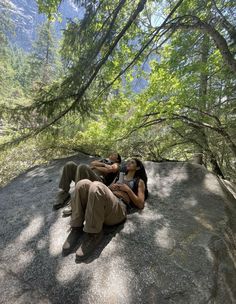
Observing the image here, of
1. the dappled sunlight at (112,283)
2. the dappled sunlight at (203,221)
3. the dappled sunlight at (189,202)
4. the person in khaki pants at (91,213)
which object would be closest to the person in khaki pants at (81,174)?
the person in khaki pants at (91,213)

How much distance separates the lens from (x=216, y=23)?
3.67 meters

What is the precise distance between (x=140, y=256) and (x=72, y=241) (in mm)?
732

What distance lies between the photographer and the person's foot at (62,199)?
335 cm

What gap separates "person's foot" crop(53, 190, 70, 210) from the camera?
335 centimetres

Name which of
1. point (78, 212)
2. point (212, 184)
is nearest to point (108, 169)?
point (78, 212)

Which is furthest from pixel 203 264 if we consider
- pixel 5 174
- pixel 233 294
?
pixel 5 174

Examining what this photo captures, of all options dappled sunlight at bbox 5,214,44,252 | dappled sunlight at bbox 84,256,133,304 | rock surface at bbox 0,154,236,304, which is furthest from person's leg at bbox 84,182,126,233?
dappled sunlight at bbox 5,214,44,252

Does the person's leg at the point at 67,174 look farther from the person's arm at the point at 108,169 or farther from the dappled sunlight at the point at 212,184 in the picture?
the dappled sunlight at the point at 212,184

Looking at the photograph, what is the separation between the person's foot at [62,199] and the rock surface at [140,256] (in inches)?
5.4

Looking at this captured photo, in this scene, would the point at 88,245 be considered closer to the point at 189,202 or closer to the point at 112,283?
the point at 112,283

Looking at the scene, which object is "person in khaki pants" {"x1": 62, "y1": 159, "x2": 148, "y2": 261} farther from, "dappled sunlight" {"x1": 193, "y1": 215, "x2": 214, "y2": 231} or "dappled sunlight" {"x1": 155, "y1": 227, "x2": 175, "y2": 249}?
"dappled sunlight" {"x1": 193, "y1": 215, "x2": 214, "y2": 231}

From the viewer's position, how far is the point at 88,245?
2312 mm

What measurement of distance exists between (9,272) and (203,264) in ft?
6.27

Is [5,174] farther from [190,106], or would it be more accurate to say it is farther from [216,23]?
[216,23]
